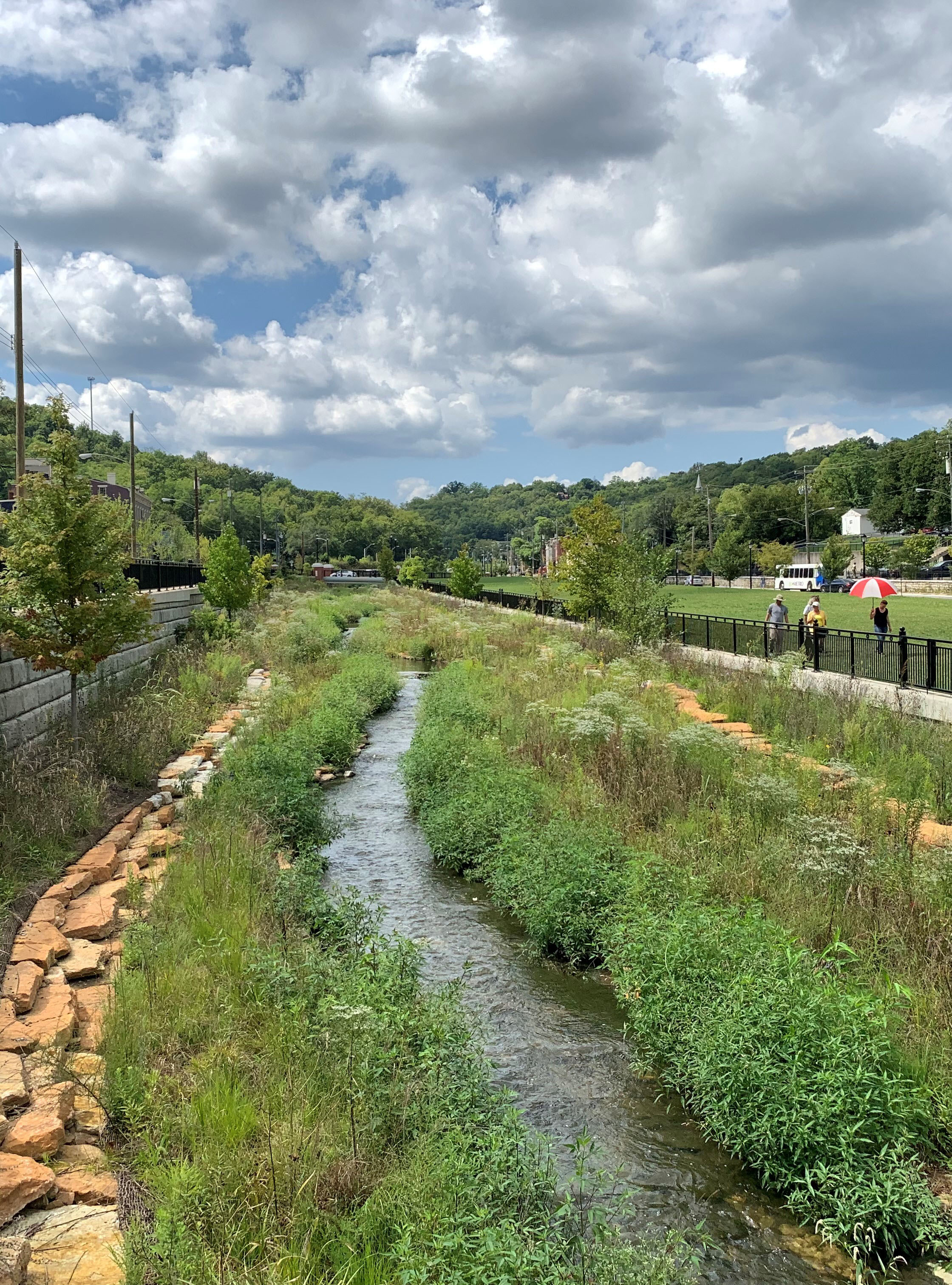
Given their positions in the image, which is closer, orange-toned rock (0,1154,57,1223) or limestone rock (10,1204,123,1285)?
limestone rock (10,1204,123,1285)

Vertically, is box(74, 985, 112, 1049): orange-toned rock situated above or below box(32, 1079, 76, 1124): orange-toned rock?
below

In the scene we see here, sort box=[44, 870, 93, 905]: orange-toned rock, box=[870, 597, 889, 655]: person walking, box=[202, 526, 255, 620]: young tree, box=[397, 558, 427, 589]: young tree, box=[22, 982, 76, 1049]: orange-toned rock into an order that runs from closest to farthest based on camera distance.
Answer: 1. box=[22, 982, 76, 1049]: orange-toned rock
2. box=[44, 870, 93, 905]: orange-toned rock
3. box=[870, 597, 889, 655]: person walking
4. box=[202, 526, 255, 620]: young tree
5. box=[397, 558, 427, 589]: young tree

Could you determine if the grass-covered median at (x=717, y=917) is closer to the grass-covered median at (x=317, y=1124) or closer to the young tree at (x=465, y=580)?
the grass-covered median at (x=317, y=1124)

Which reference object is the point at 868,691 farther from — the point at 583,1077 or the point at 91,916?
the point at 91,916

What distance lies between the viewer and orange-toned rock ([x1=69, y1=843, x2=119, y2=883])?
8.46m

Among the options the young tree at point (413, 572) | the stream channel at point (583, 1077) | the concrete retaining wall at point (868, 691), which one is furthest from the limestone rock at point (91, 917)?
the young tree at point (413, 572)

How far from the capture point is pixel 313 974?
632cm

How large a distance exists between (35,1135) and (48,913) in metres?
3.26

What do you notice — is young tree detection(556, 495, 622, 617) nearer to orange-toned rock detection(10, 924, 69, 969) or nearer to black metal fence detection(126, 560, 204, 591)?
black metal fence detection(126, 560, 204, 591)

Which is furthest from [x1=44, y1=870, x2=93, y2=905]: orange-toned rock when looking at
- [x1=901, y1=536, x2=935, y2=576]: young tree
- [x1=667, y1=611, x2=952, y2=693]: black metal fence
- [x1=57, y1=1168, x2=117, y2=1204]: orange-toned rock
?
[x1=901, y1=536, x2=935, y2=576]: young tree

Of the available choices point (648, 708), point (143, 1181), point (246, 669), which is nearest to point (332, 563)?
point (246, 669)

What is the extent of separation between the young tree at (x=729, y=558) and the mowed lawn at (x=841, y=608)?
63.3 feet

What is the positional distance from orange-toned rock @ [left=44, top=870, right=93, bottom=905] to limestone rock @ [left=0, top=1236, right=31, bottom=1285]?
444 centimetres

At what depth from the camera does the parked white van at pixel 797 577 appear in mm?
79688
